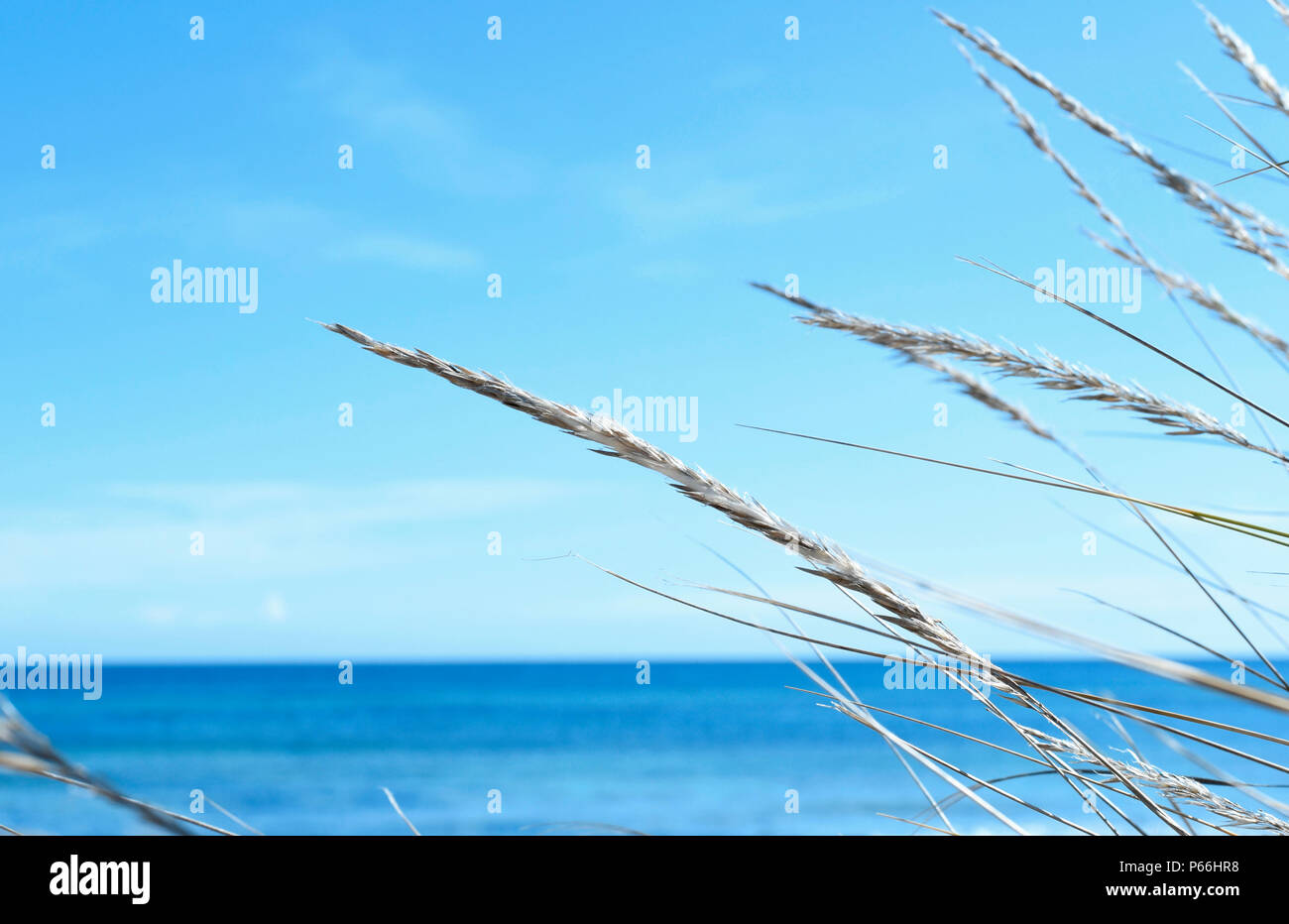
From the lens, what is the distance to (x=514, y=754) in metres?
24.7

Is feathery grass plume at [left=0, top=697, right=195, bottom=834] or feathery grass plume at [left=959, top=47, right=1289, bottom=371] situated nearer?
feathery grass plume at [left=0, top=697, right=195, bottom=834]

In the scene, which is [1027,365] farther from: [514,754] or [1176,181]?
[514,754]

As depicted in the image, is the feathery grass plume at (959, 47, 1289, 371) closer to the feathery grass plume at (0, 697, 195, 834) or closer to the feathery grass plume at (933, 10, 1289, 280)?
the feathery grass plume at (933, 10, 1289, 280)

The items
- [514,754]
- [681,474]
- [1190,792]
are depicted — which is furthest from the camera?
[514,754]

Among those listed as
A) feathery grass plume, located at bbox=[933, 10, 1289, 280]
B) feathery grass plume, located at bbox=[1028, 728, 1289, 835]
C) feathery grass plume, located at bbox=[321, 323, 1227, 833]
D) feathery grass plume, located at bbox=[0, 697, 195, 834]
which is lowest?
feathery grass plume, located at bbox=[1028, 728, 1289, 835]

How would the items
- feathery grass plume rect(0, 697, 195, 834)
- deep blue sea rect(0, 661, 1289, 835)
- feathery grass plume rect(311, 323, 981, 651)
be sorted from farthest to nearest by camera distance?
deep blue sea rect(0, 661, 1289, 835) → feathery grass plume rect(311, 323, 981, 651) → feathery grass plume rect(0, 697, 195, 834)

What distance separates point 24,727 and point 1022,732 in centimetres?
84

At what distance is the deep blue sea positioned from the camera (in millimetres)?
17172

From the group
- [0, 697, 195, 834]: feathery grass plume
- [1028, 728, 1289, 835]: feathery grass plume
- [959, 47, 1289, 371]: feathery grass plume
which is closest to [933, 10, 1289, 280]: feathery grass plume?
[959, 47, 1289, 371]: feathery grass plume

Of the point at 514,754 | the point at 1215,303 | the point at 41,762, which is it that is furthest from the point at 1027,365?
the point at 514,754
